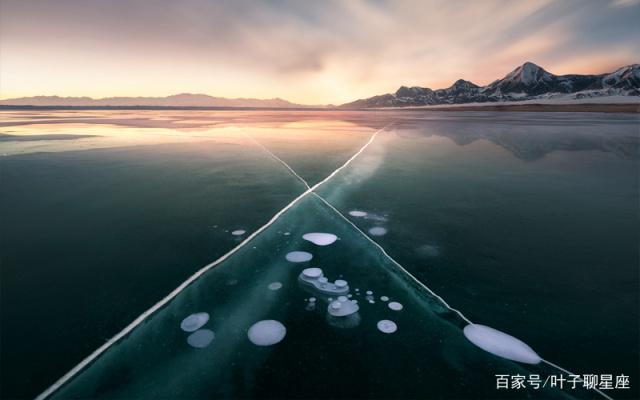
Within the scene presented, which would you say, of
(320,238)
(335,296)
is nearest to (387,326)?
(335,296)

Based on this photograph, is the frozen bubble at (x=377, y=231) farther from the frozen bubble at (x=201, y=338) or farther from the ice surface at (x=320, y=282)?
the frozen bubble at (x=201, y=338)

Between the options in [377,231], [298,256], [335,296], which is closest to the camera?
[335,296]

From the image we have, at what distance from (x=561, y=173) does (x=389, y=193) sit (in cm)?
570

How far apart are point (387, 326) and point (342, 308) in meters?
0.47

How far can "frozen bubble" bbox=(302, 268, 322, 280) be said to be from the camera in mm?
3646

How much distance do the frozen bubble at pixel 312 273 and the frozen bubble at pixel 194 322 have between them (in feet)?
3.87

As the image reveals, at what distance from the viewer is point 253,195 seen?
22.2 feet

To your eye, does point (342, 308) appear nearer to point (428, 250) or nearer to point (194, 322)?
point (194, 322)

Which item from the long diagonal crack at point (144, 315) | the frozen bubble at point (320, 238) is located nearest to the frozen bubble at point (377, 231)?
the frozen bubble at point (320, 238)

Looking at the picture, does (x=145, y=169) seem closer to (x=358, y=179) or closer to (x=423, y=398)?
(x=358, y=179)

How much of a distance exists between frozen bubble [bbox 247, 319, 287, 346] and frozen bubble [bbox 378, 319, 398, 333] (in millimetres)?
893

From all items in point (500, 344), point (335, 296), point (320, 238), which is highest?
point (320, 238)

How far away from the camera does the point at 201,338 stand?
9.00 ft

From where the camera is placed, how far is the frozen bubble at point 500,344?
101 inches
